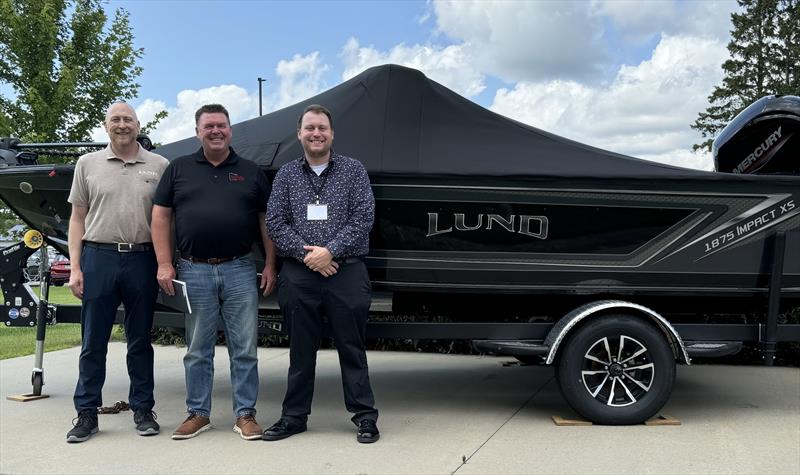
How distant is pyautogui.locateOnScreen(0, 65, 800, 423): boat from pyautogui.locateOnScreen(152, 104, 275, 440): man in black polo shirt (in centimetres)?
56

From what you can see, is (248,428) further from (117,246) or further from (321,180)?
(321,180)

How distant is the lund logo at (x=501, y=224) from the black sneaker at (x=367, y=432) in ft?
4.23

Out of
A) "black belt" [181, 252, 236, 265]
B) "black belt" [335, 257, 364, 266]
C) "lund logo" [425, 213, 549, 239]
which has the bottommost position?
"black belt" [181, 252, 236, 265]

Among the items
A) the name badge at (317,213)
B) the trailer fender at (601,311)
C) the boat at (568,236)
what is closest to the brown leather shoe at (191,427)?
the boat at (568,236)

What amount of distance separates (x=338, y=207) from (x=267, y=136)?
1.35m

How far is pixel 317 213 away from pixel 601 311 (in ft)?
6.66

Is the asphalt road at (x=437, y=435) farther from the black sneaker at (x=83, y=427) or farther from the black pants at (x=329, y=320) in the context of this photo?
the black pants at (x=329, y=320)

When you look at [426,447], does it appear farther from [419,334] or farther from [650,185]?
[650,185]

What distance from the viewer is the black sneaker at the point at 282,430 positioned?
4070 mm

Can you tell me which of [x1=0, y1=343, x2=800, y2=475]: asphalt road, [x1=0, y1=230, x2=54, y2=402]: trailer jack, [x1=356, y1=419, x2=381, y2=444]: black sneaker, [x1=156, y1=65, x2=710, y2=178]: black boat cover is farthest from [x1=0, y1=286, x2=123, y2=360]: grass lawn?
[x1=356, y1=419, x2=381, y2=444]: black sneaker

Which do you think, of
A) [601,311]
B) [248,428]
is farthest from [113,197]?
[601,311]

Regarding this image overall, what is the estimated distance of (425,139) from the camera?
472cm

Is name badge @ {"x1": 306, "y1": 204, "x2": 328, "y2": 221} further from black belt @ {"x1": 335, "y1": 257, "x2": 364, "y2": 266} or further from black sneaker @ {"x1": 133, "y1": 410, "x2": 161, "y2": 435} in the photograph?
black sneaker @ {"x1": 133, "y1": 410, "x2": 161, "y2": 435}

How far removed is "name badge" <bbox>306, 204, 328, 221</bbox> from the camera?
3.97 metres
